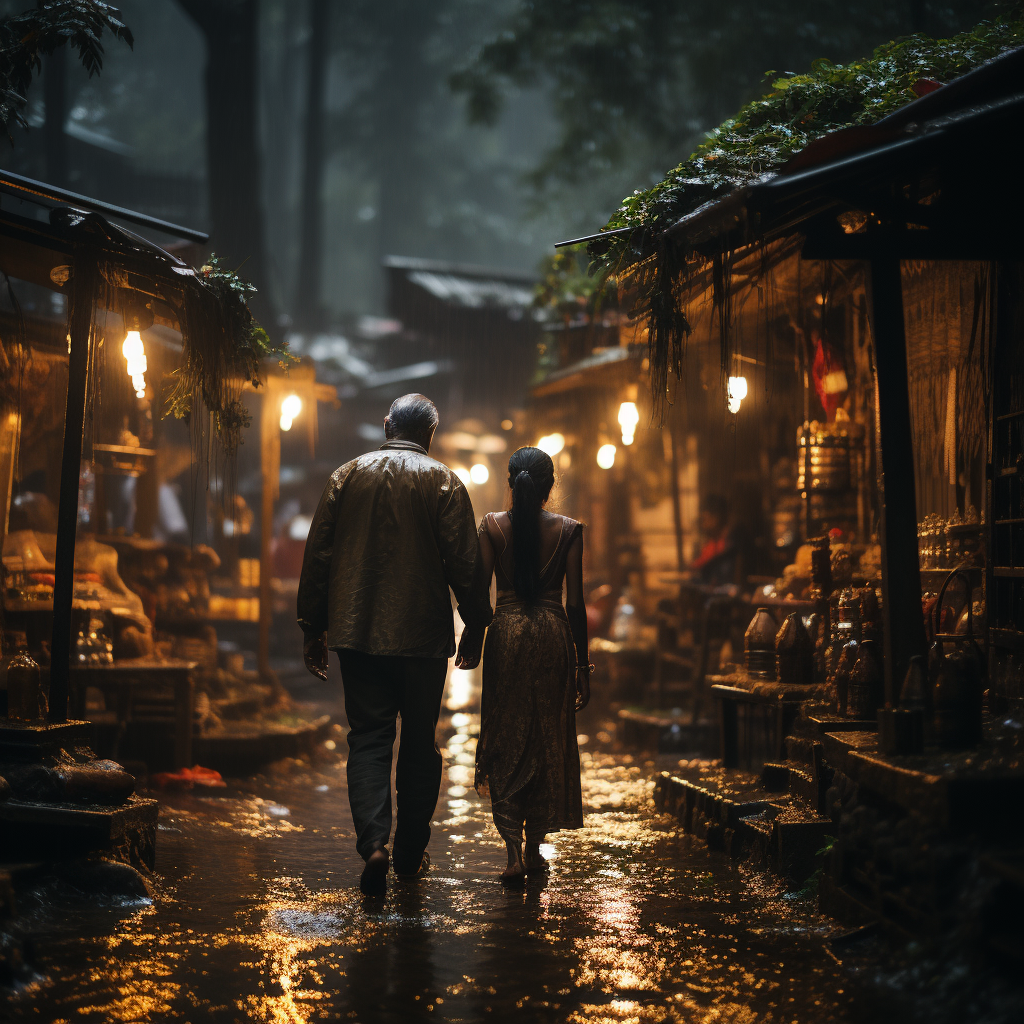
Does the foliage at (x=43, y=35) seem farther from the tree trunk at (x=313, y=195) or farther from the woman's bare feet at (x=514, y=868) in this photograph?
the tree trunk at (x=313, y=195)

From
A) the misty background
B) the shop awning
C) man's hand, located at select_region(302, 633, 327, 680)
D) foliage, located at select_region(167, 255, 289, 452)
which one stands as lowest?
man's hand, located at select_region(302, 633, 327, 680)

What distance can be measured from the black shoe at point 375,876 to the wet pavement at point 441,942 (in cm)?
10

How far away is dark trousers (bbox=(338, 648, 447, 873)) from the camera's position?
18.5ft

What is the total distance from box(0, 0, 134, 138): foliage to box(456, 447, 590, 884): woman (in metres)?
4.61

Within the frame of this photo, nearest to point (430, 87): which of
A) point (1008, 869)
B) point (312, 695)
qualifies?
point (312, 695)

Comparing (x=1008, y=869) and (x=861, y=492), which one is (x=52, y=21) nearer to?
(x=861, y=492)

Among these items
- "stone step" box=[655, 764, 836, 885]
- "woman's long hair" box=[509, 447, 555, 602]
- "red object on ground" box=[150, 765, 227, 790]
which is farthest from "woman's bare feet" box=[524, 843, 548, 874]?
"red object on ground" box=[150, 765, 227, 790]

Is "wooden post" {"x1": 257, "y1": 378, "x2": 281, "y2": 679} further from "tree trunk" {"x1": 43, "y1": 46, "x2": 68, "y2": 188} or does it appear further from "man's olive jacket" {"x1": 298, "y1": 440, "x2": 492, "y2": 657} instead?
"tree trunk" {"x1": 43, "y1": 46, "x2": 68, "y2": 188}

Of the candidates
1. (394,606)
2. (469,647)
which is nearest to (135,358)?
(394,606)

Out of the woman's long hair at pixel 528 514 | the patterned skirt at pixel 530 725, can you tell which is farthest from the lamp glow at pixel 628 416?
the patterned skirt at pixel 530 725

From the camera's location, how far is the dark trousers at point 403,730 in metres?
5.64

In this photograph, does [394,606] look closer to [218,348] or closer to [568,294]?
[218,348]

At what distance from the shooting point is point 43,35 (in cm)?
755

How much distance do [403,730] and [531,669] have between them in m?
0.80
